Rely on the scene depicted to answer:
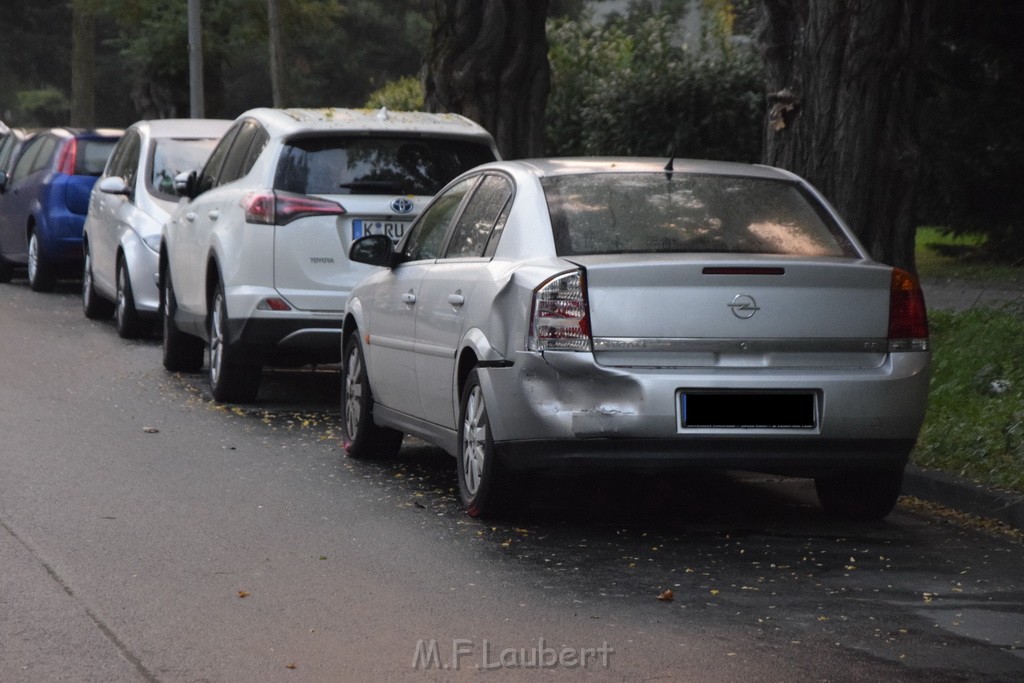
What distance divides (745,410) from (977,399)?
3.72 m

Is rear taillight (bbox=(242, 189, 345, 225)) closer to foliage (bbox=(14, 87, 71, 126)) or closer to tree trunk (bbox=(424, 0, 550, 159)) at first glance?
tree trunk (bbox=(424, 0, 550, 159))

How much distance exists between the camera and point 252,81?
66938mm

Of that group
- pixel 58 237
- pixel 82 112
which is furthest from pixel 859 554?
pixel 82 112

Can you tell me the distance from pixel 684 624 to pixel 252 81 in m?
62.7

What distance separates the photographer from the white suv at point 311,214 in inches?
426

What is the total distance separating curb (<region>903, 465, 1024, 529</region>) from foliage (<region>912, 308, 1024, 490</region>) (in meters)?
0.12

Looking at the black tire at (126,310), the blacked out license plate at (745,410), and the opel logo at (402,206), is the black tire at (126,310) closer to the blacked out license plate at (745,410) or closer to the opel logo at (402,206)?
the opel logo at (402,206)

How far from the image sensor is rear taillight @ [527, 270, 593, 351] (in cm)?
703

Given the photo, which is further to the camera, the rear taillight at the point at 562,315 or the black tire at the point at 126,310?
the black tire at the point at 126,310

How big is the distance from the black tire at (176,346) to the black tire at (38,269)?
6683mm

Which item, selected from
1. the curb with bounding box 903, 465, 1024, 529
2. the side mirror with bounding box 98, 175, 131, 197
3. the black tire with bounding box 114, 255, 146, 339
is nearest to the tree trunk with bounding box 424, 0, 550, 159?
the side mirror with bounding box 98, 175, 131, 197

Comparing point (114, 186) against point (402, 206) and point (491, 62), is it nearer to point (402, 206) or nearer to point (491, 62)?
point (491, 62)

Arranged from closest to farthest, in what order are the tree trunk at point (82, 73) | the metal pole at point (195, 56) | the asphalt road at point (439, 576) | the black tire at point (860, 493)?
1. the asphalt road at point (439, 576)
2. the black tire at point (860, 493)
3. the metal pole at point (195, 56)
4. the tree trunk at point (82, 73)

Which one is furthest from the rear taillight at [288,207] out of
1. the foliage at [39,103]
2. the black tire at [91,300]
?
the foliage at [39,103]
